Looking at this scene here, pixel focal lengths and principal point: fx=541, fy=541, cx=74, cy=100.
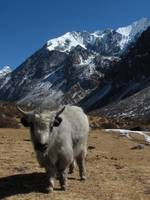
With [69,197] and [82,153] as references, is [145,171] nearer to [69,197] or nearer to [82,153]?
[82,153]

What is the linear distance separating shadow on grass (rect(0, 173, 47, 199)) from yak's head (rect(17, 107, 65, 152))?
2.16 meters

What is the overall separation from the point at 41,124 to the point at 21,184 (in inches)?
139

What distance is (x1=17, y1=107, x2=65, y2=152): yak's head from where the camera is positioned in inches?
663

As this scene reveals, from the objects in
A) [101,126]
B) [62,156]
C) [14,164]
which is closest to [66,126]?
[62,156]

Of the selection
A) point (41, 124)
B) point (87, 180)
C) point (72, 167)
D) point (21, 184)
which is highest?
point (41, 124)

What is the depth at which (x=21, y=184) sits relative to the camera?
19.7 metres

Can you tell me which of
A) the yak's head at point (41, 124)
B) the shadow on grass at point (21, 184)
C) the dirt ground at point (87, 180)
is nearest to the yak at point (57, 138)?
the yak's head at point (41, 124)

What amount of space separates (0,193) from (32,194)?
1.09m

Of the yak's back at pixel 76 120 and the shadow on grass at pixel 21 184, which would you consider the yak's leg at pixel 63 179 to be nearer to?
the shadow on grass at pixel 21 184

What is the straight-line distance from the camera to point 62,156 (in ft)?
60.6

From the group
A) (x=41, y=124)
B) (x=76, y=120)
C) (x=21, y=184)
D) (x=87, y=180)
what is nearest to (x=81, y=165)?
(x=87, y=180)

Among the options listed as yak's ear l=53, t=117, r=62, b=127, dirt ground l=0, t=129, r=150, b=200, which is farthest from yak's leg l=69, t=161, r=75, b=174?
yak's ear l=53, t=117, r=62, b=127

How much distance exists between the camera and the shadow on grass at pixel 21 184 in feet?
60.7

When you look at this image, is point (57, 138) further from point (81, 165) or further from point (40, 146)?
point (81, 165)
